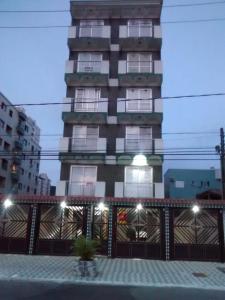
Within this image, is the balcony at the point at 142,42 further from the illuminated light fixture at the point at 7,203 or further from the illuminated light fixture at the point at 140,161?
the illuminated light fixture at the point at 7,203

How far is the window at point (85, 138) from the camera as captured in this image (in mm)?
23719

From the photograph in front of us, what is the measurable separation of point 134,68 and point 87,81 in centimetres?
427

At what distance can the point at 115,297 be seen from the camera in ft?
32.0

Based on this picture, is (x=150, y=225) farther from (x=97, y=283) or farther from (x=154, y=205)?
(x=97, y=283)

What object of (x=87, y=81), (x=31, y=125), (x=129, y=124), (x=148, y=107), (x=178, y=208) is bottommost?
(x=178, y=208)

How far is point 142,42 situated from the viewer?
25.8m

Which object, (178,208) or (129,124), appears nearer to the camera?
(178,208)

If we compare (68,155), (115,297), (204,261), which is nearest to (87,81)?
(68,155)

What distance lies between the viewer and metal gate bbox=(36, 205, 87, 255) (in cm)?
1806

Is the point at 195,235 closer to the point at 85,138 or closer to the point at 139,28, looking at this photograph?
the point at 85,138

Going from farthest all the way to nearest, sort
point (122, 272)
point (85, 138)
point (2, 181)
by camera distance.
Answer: point (2, 181)
point (85, 138)
point (122, 272)

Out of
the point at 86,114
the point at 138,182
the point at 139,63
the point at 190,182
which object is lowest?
the point at 138,182

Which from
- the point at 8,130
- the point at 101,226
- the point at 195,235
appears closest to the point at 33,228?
the point at 101,226

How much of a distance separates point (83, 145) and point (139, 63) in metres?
8.82
